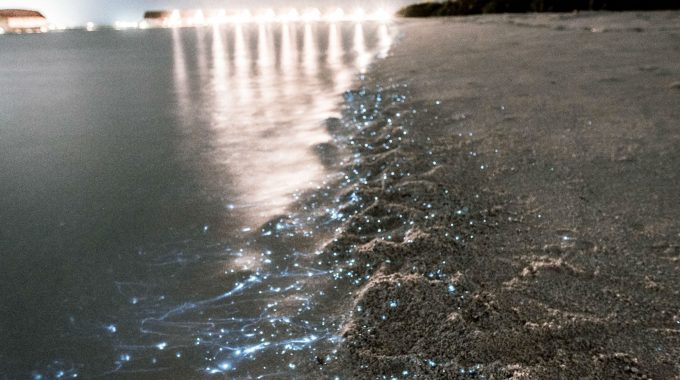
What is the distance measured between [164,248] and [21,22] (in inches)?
3296

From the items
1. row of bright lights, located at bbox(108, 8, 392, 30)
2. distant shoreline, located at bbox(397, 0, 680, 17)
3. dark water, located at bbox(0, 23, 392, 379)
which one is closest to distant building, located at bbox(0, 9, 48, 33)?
Answer: row of bright lights, located at bbox(108, 8, 392, 30)

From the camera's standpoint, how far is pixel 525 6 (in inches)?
789

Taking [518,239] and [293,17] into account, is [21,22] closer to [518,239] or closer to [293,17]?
[293,17]

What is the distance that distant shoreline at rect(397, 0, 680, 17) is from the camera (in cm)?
1394

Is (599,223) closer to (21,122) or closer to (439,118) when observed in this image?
(439,118)

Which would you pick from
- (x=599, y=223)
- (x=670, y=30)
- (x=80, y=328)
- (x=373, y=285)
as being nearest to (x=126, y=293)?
(x=80, y=328)

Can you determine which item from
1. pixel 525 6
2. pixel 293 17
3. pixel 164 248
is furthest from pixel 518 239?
pixel 293 17

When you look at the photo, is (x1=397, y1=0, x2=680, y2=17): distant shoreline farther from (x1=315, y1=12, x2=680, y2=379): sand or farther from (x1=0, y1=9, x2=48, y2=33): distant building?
(x1=0, y1=9, x2=48, y2=33): distant building

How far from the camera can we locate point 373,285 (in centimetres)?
145

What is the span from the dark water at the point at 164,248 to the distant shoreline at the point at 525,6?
14917mm

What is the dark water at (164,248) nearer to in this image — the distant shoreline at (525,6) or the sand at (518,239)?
the sand at (518,239)

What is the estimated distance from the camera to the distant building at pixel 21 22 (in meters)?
64.1

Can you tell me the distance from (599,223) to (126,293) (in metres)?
1.77

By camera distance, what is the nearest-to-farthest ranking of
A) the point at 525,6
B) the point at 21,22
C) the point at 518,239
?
the point at 518,239, the point at 525,6, the point at 21,22
